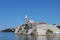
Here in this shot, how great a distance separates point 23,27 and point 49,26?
1676cm

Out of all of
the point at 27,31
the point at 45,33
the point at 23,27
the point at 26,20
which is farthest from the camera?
the point at 26,20

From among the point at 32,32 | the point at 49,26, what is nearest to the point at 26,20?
the point at 49,26

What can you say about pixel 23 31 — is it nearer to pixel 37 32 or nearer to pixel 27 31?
pixel 27 31

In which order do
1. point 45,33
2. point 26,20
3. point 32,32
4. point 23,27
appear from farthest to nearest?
point 26,20, point 23,27, point 32,32, point 45,33

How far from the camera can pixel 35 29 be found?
11038 cm

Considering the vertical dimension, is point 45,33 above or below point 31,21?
below

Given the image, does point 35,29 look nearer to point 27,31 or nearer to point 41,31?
point 41,31

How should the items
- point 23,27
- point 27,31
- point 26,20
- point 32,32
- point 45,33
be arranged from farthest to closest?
point 26,20, point 23,27, point 27,31, point 32,32, point 45,33

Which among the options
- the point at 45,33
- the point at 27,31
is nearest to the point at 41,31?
the point at 45,33

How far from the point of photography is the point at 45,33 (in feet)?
347

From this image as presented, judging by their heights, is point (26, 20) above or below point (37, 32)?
above

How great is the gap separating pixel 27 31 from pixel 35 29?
19.5 metres

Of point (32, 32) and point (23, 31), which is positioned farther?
point (23, 31)

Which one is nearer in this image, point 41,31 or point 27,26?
point 41,31
